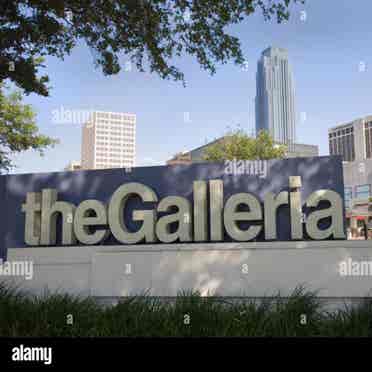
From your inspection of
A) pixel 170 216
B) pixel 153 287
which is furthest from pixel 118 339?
pixel 170 216

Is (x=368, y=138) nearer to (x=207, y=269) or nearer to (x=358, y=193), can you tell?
(x=358, y=193)

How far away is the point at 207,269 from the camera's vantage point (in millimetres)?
8281

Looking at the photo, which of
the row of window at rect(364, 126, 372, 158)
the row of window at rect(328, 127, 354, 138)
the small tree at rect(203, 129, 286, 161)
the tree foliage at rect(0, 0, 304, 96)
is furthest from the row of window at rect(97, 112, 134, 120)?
the row of window at rect(328, 127, 354, 138)

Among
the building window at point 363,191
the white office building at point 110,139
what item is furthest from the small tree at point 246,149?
the building window at point 363,191

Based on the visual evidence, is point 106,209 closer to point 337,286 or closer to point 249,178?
point 249,178

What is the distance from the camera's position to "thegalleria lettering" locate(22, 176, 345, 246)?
873 centimetres

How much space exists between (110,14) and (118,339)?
8.95 metres

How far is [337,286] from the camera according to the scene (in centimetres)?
773

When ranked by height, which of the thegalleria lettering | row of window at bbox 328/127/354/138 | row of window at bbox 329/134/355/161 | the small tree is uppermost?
row of window at bbox 328/127/354/138

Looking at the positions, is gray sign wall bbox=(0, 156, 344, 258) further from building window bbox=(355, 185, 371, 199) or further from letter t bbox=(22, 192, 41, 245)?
building window bbox=(355, 185, 371, 199)

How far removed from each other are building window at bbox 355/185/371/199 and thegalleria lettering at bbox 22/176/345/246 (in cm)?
5062

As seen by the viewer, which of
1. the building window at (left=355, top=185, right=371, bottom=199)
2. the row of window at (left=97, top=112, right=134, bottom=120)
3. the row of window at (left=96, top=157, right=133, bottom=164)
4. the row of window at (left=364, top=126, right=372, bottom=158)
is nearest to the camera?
the row of window at (left=97, top=112, right=134, bottom=120)

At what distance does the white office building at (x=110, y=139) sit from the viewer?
42.0 m

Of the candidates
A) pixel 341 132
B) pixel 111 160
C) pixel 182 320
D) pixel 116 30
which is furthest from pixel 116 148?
pixel 341 132
